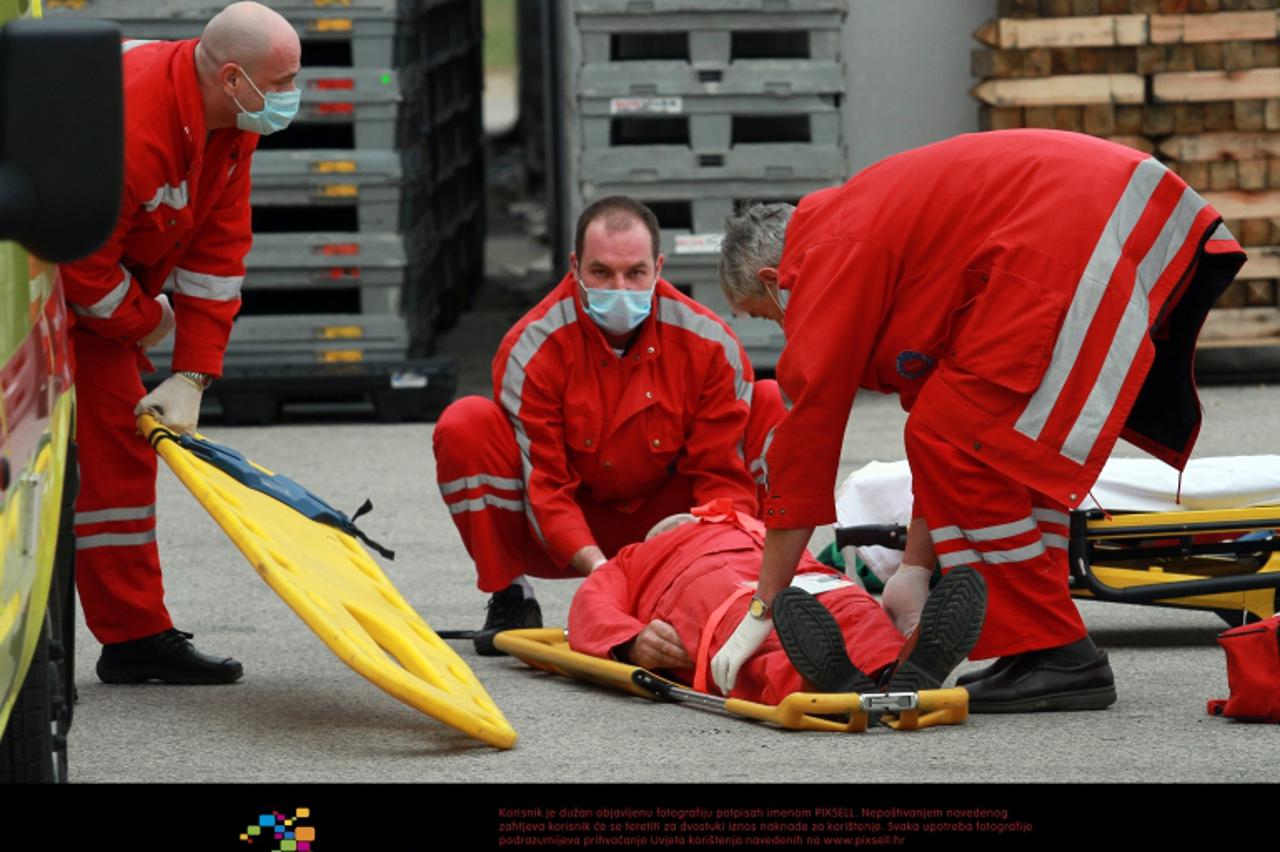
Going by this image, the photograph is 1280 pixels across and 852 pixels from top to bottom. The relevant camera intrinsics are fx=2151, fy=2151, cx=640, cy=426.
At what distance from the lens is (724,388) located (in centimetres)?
588

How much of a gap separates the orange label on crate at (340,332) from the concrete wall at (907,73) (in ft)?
8.35

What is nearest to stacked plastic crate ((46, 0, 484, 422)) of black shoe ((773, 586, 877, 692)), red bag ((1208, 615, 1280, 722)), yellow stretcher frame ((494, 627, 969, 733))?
yellow stretcher frame ((494, 627, 969, 733))

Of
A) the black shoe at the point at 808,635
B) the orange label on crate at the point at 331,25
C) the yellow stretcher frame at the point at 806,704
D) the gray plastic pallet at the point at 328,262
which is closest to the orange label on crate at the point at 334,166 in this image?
the gray plastic pallet at the point at 328,262

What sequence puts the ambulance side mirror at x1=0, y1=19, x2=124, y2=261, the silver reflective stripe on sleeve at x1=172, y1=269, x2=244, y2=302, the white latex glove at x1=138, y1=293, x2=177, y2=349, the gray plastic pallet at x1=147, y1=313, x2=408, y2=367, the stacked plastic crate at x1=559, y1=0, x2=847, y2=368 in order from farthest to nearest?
the gray plastic pallet at x1=147, y1=313, x2=408, y2=367
the stacked plastic crate at x1=559, y1=0, x2=847, y2=368
the silver reflective stripe on sleeve at x1=172, y1=269, x2=244, y2=302
the white latex glove at x1=138, y1=293, x2=177, y2=349
the ambulance side mirror at x1=0, y1=19, x2=124, y2=261

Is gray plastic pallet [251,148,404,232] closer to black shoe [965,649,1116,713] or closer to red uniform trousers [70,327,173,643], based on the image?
red uniform trousers [70,327,173,643]

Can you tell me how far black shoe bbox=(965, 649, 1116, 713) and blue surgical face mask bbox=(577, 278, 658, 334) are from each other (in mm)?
1485

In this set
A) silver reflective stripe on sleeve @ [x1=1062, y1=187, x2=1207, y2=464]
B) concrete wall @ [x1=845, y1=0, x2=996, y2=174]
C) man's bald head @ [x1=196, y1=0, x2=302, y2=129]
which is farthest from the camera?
concrete wall @ [x1=845, y1=0, x2=996, y2=174]

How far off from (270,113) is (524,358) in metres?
1.03

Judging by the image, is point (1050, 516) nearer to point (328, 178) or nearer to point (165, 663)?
point (165, 663)

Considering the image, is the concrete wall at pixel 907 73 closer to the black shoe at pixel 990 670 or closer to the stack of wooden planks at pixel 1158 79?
the stack of wooden planks at pixel 1158 79

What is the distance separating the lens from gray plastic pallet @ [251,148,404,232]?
9633 millimetres

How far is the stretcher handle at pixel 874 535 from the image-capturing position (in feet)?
18.7

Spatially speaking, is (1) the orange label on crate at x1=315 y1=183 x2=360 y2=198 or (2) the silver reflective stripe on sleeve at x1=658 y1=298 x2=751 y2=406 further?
(1) the orange label on crate at x1=315 y1=183 x2=360 y2=198
